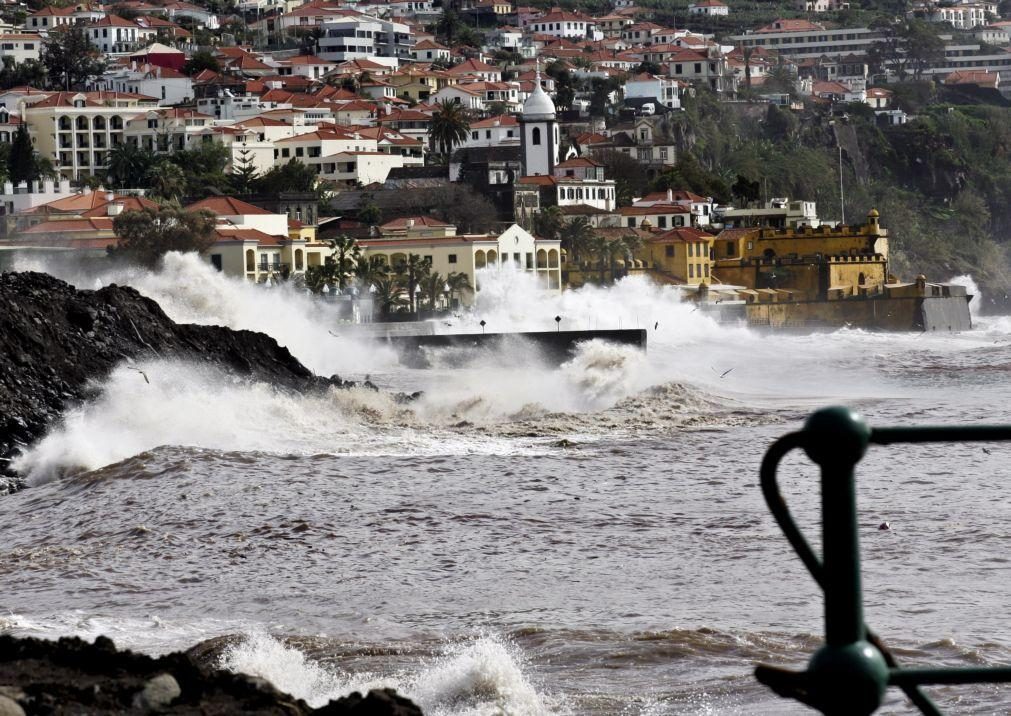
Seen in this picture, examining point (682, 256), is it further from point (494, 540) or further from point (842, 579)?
point (842, 579)

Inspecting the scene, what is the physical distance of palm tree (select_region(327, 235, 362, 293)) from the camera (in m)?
67.9

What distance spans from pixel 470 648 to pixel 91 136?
3927 inches

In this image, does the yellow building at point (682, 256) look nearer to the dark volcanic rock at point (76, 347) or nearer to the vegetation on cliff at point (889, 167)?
the vegetation on cliff at point (889, 167)

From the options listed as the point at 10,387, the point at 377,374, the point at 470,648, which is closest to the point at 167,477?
the point at 10,387

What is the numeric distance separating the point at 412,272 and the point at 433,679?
59.6 metres

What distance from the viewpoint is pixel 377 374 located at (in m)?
48.7

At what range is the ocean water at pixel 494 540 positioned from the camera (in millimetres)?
12289

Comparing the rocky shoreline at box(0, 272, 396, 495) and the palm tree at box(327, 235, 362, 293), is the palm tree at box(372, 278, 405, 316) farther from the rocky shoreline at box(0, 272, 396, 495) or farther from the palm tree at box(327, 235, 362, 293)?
the rocky shoreline at box(0, 272, 396, 495)

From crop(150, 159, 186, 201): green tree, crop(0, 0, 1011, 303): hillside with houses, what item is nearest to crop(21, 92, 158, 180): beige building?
crop(0, 0, 1011, 303): hillside with houses

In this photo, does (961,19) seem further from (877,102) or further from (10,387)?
(10,387)

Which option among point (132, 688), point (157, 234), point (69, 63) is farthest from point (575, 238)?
point (132, 688)

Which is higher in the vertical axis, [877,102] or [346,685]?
[877,102]

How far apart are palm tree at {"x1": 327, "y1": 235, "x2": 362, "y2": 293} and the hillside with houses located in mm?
161

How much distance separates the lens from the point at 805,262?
7794cm
